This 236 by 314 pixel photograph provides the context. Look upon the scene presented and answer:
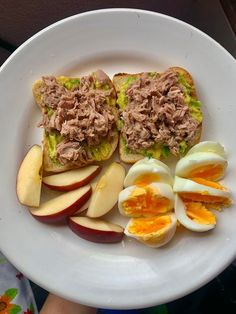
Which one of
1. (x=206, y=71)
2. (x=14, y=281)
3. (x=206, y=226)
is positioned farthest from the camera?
(x=14, y=281)

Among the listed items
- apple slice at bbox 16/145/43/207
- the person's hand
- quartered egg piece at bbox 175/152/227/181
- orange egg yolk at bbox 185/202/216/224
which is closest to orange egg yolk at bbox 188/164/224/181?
quartered egg piece at bbox 175/152/227/181

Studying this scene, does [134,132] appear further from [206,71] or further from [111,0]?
[111,0]

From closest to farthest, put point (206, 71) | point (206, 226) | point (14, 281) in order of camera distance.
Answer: point (206, 226) → point (206, 71) → point (14, 281)

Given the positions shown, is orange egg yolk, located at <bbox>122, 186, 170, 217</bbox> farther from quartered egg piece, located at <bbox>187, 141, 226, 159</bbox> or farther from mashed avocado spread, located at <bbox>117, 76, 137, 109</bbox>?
mashed avocado spread, located at <bbox>117, 76, 137, 109</bbox>

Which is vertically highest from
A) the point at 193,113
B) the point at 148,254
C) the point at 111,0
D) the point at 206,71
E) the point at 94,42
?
the point at 111,0

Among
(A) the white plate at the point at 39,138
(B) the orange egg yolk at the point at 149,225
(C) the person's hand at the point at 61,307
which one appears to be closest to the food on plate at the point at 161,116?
(A) the white plate at the point at 39,138

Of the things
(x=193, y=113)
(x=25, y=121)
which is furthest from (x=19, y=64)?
(x=193, y=113)
